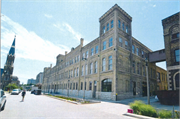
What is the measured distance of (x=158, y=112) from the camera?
7.52m

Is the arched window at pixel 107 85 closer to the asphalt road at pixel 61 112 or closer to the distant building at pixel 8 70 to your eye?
the asphalt road at pixel 61 112

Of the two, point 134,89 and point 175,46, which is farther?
point 134,89

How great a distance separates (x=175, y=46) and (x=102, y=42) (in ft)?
42.6

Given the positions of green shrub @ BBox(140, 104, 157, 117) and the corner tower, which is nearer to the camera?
green shrub @ BBox(140, 104, 157, 117)

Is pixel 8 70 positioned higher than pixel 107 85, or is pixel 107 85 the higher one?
pixel 8 70

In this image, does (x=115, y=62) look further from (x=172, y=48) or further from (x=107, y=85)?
(x=172, y=48)

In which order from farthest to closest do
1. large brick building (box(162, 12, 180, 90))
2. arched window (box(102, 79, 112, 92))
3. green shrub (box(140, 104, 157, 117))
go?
1. arched window (box(102, 79, 112, 92))
2. large brick building (box(162, 12, 180, 90))
3. green shrub (box(140, 104, 157, 117))

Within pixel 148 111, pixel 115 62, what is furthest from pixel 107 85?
pixel 148 111

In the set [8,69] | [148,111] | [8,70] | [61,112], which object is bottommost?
[61,112]

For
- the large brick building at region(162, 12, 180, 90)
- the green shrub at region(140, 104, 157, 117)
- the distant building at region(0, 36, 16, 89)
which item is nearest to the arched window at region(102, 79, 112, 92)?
the large brick building at region(162, 12, 180, 90)

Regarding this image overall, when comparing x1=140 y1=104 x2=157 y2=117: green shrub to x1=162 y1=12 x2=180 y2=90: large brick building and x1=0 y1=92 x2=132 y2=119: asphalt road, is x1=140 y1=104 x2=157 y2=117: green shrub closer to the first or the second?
x1=0 y1=92 x2=132 y2=119: asphalt road

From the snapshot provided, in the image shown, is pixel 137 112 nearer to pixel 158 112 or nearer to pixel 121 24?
pixel 158 112

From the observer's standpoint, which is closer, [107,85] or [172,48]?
[172,48]

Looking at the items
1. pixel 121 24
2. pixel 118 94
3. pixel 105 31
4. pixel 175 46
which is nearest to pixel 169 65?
pixel 175 46
